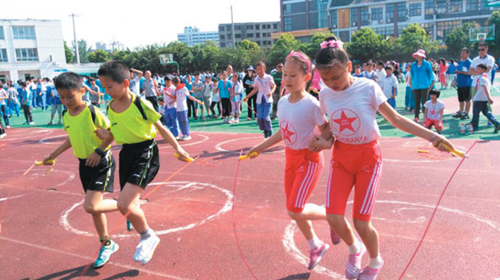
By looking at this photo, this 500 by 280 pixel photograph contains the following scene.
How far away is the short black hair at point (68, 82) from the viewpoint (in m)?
3.95

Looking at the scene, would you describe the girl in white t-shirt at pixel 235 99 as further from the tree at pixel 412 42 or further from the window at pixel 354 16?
the window at pixel 354 16

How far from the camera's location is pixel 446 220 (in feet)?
15.4

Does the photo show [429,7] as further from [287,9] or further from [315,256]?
[315,256]

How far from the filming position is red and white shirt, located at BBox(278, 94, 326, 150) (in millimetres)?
3459

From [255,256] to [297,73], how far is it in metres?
1.88

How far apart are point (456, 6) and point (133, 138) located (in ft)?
283

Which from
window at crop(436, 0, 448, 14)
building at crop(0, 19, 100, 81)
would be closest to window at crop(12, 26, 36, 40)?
building at crop(0, 19, 100, 81)

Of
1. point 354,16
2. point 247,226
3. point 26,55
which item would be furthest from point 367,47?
point 247,226

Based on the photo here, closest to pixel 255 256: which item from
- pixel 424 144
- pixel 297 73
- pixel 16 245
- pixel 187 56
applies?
pixel 297 73

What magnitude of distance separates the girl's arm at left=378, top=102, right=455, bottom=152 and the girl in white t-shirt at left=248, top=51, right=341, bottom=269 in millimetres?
531

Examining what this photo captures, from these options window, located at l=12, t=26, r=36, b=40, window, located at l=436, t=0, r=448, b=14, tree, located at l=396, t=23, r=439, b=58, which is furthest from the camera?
window, located at l=436, t=0, r=448, b=14

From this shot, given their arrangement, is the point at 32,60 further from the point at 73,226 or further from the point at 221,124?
the point at 73,226

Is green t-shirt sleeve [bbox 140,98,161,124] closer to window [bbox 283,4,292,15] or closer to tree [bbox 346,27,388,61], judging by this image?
tree [bbox 346,27,388,61]

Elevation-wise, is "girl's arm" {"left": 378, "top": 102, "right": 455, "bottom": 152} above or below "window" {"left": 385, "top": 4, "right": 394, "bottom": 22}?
below
